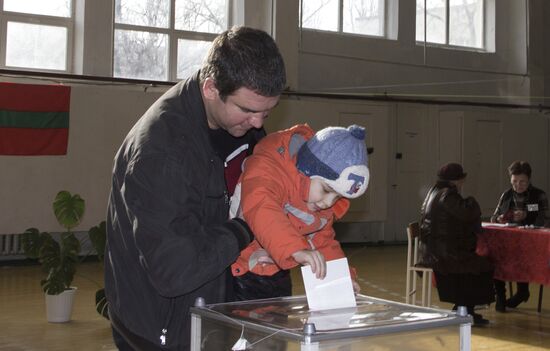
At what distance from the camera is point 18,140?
10.2 metres

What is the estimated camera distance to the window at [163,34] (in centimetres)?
1142

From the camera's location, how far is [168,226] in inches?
74.0

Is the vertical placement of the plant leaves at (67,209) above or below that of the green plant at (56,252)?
above

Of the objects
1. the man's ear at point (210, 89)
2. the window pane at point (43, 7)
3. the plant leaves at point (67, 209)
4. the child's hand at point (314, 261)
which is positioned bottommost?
the child's hand at point (314, 261)

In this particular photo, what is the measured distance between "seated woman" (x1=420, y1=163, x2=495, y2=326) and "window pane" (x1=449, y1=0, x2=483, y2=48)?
8.30 metres

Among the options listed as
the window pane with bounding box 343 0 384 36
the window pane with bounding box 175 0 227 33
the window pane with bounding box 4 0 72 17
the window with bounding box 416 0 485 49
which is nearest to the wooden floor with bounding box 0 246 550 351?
the window pane with bounding box 4 0 72 17

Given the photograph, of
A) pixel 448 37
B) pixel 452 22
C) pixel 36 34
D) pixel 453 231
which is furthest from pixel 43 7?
pixel 452 22

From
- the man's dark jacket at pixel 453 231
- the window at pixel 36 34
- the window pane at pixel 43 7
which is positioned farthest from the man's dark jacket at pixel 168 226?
the window pane at pixel 43 7

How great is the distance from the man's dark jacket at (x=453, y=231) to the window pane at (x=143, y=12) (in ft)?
19.3

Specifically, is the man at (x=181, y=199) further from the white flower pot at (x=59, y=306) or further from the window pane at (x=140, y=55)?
the window pane at (x=140, y=55)

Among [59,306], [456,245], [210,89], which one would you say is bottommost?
[59,306]

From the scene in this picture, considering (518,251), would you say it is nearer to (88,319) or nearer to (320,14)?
(88,319)

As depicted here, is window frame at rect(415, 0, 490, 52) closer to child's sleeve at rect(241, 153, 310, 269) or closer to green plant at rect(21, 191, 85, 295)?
green plant at rect(21, 191, 85, 295)

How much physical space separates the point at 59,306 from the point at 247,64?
5.49 meters
